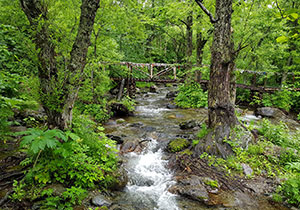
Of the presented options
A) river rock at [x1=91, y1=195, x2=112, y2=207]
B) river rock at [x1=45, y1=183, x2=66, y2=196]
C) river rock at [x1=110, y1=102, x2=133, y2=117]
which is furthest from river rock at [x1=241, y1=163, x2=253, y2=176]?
river rock at [x1=110, y1=102, x2=133, y2=117]

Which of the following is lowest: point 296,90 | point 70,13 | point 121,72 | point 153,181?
point 153,181

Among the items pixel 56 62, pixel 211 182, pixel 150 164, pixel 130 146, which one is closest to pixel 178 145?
pixel 150 164

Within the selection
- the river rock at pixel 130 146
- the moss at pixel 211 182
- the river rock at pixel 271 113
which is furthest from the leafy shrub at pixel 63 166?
the river rock at pixel 271 113

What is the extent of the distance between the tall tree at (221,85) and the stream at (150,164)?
1481 millimetres

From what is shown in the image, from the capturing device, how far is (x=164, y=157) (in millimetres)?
5707

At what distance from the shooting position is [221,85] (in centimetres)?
529

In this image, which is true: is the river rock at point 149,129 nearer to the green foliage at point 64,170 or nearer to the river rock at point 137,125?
the river rock at point 137,125

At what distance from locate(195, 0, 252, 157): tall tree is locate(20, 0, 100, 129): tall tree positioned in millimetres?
3611

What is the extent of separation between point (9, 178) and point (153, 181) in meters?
3.10

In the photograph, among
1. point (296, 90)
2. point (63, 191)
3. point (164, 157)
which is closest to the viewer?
point (63, 191)

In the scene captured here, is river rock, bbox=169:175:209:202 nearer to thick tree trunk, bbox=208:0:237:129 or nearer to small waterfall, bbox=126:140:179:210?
small waterfall, bbox=126:140:179:210

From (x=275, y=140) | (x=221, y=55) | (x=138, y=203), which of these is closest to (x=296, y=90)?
(x=275, y=140)

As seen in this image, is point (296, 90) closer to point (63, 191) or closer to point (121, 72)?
point (121, 72)

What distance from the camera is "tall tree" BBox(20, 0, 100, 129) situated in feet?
10.5
